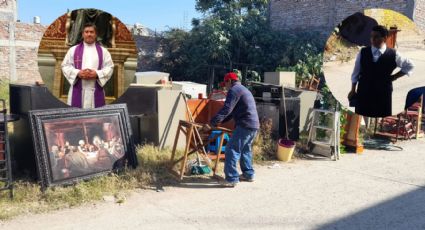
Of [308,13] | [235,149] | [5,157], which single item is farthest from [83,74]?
[308,13]

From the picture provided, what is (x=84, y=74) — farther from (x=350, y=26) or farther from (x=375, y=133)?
(x=375, y=133)

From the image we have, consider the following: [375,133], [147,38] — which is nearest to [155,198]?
[375,133]

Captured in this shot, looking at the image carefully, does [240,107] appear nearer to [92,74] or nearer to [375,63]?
[92,74]

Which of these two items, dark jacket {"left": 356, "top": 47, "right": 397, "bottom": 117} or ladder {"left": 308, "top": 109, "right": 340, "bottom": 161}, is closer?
dark jacket {"left": 356, "top": 47, "right": 397, "bottom": 117}

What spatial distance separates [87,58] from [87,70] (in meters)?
0.04

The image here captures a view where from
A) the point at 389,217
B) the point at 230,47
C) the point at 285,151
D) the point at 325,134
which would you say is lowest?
the point at 389,217

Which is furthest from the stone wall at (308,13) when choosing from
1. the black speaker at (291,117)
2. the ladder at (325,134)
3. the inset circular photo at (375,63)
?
the inset circular photo at (375,63)

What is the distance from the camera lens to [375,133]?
32.4 ft

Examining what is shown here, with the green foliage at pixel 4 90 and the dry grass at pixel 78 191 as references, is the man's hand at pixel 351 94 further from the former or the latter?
the green foliage at pixel 4 90

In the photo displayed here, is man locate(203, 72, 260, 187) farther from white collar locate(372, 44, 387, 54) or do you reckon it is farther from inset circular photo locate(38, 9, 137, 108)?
white collar locate(372, 44, 387, 54)

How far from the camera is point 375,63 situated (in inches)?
27.1

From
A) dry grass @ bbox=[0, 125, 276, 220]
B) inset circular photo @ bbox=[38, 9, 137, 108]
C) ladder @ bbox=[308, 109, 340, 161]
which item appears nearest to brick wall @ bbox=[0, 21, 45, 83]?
dry grass @ bbox=[0, 125, 276, 220]

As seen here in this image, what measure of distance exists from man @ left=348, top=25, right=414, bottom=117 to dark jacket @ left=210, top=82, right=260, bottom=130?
4.73 metres

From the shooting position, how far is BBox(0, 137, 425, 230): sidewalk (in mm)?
4328
